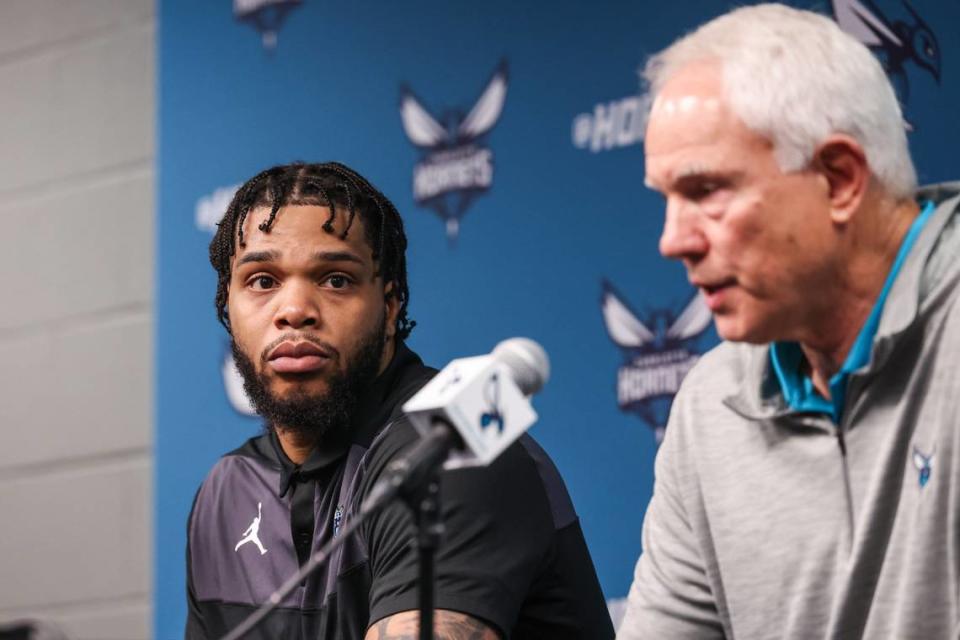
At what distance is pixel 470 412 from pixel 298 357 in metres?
1.13

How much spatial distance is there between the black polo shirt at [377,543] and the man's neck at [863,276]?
0.59 meters

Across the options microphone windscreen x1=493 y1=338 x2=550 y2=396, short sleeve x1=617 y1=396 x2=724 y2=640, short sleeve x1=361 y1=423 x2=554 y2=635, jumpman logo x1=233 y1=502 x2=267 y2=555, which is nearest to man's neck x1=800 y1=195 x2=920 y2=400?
short sleeve x1=617 y1=396 x2=724 y2=640

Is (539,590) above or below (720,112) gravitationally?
below

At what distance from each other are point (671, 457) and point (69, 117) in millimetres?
2575

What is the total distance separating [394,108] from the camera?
3.20 meters

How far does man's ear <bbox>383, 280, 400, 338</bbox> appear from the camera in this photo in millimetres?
2502

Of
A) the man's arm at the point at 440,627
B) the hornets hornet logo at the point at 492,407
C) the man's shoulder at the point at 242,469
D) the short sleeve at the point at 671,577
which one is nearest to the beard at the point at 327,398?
the man's shoulder at the point at 242,469

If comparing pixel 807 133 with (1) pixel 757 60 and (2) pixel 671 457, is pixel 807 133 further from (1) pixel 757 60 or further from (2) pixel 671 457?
(2) pixel 671 457

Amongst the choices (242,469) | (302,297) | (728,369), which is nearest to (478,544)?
(728,369)

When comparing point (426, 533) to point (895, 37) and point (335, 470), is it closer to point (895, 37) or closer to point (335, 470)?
point (335, 470)

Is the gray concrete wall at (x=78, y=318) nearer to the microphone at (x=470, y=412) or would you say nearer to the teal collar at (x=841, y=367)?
the teal collar at (x=841, y=367)

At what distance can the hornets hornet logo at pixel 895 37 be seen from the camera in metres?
2.46

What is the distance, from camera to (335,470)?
2.36 m

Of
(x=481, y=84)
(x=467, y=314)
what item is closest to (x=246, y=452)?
(x=467, y=314)
